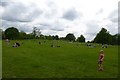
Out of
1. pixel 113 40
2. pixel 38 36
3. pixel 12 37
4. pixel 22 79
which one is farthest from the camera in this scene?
pixel 38 36

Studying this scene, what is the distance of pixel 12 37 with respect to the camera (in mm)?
150125

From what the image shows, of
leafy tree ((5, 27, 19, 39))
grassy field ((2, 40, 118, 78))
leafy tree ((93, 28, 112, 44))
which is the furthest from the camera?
leafy tree ((5, 27, 19, 39))

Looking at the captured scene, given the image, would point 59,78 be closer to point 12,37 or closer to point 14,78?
point 14,78

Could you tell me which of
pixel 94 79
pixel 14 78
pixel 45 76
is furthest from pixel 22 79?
pixel 94 79

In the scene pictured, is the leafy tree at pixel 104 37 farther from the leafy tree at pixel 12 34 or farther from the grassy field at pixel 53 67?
the grassy field at pixel 53 67

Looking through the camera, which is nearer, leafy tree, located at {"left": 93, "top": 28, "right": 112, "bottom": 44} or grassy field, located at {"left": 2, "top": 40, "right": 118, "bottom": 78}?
grassy field, located at {"left": 2, "top": 40, "right": 118, "bottom": 78}

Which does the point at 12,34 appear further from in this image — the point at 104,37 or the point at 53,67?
the point at 53,67

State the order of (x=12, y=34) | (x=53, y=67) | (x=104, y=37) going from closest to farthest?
(x=53, y=67) → (x=104, y=37) → (x=12, y=34)

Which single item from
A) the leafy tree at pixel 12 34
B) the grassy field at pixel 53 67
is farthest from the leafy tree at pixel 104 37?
the grassy field at pixel 53 67

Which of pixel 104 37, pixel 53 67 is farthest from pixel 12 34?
pixel 53 67

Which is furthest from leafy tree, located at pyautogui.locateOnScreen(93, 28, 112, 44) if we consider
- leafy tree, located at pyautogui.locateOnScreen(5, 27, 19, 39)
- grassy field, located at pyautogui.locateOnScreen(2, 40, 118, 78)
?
grassy field, located at pyautogui.locateOnScreen(2, 40, 118, 78)

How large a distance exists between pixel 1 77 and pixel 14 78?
1109 millimetres

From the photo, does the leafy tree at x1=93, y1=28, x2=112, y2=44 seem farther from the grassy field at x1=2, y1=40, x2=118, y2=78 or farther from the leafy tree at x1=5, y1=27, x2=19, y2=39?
the grassy field at x1=2, y1=40, x2=118, y2=78

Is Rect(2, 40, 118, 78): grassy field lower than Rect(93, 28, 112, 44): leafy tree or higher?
lower
